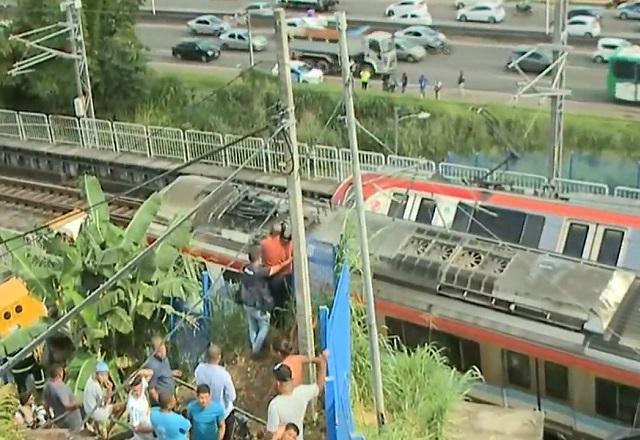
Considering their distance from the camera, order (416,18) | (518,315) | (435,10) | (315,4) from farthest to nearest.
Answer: (315,4)
(435,10)
(416,18)
(518,315)

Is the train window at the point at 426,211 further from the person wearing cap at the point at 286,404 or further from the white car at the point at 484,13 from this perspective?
the white car at the point at 484,13

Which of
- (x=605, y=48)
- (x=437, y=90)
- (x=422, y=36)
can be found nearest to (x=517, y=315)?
(x=437, y=90)

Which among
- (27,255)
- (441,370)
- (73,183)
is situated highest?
(27,255)

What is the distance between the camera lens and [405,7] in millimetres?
42000

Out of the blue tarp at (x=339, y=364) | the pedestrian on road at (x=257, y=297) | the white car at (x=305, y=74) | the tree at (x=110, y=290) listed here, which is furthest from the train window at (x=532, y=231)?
the white car at (x=305, y=74)

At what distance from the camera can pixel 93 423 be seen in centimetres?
1078

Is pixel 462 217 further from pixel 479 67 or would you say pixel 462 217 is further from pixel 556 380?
A: pixel 479 67

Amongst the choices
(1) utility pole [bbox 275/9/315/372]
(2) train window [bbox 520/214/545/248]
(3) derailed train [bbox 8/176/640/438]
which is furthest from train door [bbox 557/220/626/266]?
(1) utility pole [bbox 275/9/315/372]

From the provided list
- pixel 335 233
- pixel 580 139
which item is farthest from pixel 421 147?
pixel 335 233

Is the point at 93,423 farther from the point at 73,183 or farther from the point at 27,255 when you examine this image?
the point at 73,183

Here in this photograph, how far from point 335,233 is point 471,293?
8.67ft

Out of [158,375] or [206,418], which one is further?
[158,375]

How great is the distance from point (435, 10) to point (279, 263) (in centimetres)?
3362

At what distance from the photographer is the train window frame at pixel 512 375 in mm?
13898
